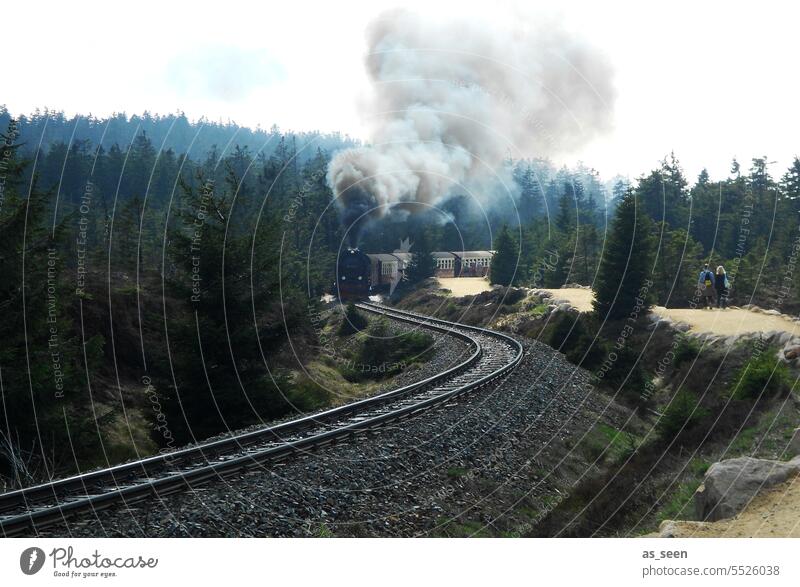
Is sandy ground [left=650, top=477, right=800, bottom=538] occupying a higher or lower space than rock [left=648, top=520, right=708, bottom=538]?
higher

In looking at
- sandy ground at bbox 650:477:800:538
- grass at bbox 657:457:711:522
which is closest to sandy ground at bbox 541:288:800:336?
grass at bbox 657:457:711:522

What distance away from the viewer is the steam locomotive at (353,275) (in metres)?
56.7

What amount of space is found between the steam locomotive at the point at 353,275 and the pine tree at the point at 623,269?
24.5m

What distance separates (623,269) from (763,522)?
92.0 feet

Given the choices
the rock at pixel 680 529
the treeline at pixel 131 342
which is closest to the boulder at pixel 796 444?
the rock at pixel 680 529

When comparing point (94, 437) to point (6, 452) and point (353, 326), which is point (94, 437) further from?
point (353, 326)

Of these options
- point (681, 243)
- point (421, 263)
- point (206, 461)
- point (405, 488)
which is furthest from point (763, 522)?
point (421, 263)

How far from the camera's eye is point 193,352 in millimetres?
19766

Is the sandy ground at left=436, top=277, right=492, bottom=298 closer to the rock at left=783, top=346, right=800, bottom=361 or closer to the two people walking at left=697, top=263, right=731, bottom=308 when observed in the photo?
the two people walking at left=697, top=263, right=731, bottom=308

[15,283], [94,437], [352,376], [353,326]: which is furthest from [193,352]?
[353,326]

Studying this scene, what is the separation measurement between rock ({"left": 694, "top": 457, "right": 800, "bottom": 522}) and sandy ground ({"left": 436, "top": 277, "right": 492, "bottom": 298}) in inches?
1819

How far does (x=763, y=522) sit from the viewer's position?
840cm

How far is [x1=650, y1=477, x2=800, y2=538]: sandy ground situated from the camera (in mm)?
8129

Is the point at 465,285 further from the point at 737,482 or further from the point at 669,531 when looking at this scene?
the point at 669,531
